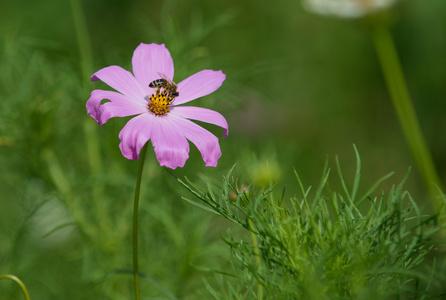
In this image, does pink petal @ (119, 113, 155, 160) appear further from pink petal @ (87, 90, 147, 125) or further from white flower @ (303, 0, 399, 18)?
white flower @ (303, 0, 399, 18)

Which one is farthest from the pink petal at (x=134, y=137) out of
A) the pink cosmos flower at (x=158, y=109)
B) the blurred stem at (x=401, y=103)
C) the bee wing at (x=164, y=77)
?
the blurred stem at (x=401, y=103)

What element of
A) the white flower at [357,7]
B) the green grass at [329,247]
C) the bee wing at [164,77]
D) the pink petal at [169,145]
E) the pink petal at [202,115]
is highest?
the white flower at [357,7]

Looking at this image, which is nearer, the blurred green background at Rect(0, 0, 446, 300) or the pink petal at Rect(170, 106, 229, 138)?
the pink petal at Rect(170, 106, 229, 138)

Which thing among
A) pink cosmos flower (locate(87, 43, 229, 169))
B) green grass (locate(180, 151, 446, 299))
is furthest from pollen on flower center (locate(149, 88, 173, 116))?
green grass (locate(180, 151, 446, 299))

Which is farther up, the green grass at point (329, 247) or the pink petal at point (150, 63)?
the pink petal at point (150, 63)

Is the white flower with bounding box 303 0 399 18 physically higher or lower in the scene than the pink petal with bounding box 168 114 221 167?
higher

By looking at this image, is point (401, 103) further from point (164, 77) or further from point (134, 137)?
point (134, 137)

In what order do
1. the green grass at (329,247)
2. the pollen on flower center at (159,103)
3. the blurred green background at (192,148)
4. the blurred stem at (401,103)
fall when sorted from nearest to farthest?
the green grass at (329,247)
the pollen on flower center at (159,103)
the blurred green background at (192,148)
the blurred stem at (401,103)

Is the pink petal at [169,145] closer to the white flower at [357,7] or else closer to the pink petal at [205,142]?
the pink petal at [205,142]

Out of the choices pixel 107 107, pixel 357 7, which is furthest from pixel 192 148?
pixel 107 107
